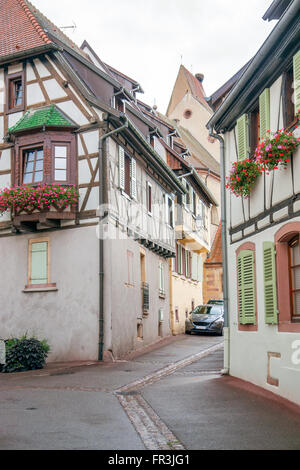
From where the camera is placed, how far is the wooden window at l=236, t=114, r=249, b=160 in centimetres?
1278

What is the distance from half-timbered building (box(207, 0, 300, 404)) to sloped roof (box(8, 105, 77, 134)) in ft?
19.4

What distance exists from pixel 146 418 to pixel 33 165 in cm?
1128

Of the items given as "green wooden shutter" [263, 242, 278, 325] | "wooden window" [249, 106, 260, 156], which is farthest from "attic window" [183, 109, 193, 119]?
"green wooden shutter" [263, 242, 278, 325]

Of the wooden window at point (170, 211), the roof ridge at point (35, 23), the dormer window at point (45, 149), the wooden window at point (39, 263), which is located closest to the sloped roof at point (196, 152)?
the wooden window at point (170, 211)

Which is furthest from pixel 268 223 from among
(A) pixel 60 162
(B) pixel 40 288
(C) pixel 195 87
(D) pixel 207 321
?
(C) pixel 195 87

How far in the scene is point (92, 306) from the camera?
17453 mm

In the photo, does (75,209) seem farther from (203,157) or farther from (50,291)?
(203,157)

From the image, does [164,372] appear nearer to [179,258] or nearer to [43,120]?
[43,120]

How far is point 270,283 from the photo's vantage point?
36.5ft

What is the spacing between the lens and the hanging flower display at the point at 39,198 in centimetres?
1723

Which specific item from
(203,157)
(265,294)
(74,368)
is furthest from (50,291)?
(203,157)

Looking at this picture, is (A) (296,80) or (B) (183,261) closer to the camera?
(A) (296,80)

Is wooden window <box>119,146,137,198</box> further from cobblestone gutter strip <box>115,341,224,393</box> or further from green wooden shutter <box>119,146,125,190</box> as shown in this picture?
cobblestone gutter strip <box>115,341,224,393</box>
